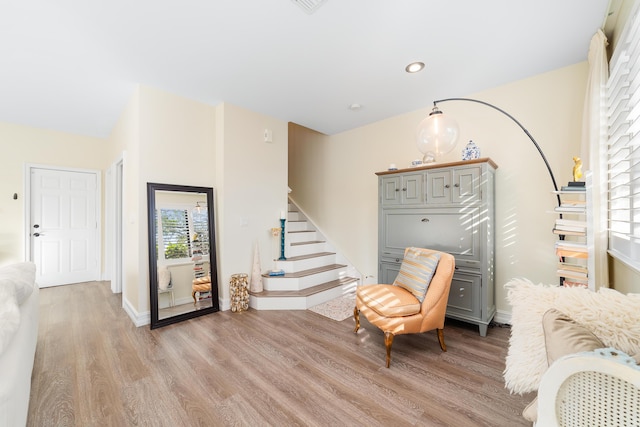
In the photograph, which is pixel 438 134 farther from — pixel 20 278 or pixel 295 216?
pixel 295 216

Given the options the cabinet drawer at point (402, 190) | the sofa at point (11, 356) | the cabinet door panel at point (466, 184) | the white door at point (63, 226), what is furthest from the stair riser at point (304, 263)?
the white door at point (63, 226)

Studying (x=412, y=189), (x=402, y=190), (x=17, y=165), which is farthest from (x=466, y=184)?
(x=17, y=165)

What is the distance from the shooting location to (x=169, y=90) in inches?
113

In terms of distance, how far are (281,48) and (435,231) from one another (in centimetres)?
231

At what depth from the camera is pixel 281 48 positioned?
215 centimetres

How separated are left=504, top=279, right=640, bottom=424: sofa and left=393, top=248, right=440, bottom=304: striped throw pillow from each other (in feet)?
3.58

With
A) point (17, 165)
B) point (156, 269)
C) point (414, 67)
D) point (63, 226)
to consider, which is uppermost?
point (414, 67)

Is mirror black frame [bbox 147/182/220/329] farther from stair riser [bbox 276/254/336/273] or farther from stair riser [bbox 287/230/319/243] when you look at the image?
stair riser [bbox 287/230/319/243]

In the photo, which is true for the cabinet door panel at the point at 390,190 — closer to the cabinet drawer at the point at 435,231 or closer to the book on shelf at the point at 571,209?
the cabinet drawer at the point at 435,231

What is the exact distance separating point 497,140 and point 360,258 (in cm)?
235

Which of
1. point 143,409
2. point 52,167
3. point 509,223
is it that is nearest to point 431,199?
point 509,223

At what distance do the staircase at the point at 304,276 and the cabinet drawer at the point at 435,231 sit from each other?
3.36ft

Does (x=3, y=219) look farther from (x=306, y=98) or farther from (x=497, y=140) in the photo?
(x=497, y=140)

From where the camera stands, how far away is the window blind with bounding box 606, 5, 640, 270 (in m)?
1.38
